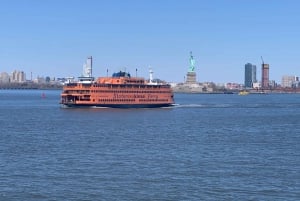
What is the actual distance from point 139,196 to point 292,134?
70.2ft

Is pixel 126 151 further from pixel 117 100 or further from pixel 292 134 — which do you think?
pixel 117 100

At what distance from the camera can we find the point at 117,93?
74.2m

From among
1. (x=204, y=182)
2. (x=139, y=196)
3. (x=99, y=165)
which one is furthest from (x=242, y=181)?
(x=99, y=165)

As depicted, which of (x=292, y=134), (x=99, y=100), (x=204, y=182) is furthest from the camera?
(x=99, y=100)

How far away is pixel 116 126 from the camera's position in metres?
44.6

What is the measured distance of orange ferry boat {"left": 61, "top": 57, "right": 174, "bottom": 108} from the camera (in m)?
72.2

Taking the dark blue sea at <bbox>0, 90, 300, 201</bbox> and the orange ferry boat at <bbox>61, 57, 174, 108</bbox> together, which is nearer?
the dark blue sea at <bbox>0, 90, 300, 201</bbox>

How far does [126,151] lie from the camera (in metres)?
28.1

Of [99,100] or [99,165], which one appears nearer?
[99,165]

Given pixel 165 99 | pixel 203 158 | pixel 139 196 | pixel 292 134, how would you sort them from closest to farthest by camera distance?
pixel 139 196, pixel 203 158, pixel 292 134, pixel 165 99

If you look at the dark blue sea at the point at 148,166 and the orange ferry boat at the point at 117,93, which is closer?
the dark blue sea at the point at 148,166

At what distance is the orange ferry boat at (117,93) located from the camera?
2844 inches

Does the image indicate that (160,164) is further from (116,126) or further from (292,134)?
(116,126)

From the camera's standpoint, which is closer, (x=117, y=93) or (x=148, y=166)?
(x=148, y=166)
